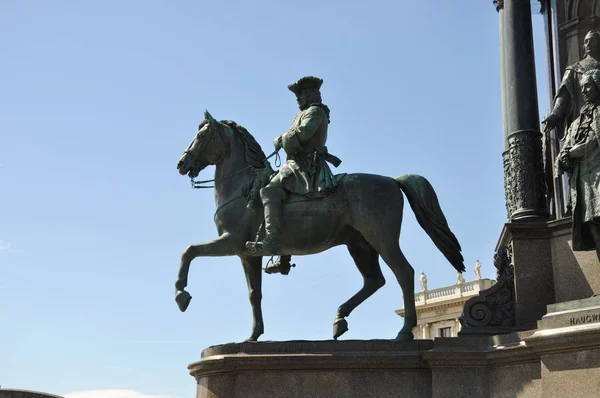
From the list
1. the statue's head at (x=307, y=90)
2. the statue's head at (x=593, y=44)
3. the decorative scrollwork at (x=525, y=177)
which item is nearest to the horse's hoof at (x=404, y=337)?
the decorative scrollwork at (x=525, y=177)

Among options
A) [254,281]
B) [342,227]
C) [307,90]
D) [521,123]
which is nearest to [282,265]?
[254,281]

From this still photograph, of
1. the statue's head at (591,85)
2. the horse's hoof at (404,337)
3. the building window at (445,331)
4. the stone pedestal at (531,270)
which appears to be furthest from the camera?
the building window at (445,331)

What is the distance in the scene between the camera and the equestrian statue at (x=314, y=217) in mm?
12945

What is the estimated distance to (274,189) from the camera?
13.1 m

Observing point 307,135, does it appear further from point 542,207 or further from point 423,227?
point 542,207

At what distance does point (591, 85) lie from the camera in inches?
455

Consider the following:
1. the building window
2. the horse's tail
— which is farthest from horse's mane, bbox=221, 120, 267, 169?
the building window

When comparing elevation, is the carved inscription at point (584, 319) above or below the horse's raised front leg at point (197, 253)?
below

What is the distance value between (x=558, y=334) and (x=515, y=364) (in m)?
0.96

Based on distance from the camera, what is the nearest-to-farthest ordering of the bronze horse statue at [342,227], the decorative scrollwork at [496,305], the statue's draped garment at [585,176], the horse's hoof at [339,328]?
the statue's draped garment at [585,176]
the decorative scrollwork at [496,305]
the bronze horse statue at [342,227]
the horse's hoof at [339,328]

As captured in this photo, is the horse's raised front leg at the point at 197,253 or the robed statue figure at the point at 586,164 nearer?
the robed statue figure at the point at 586,164

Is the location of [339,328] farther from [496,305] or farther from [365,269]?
[496,305]

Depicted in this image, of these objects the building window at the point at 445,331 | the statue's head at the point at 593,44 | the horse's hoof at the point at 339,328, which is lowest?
the horse's hoof at the point at 339,328

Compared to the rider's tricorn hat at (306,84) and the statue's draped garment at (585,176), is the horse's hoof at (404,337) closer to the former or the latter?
the statue's draped garment at (585,176)
